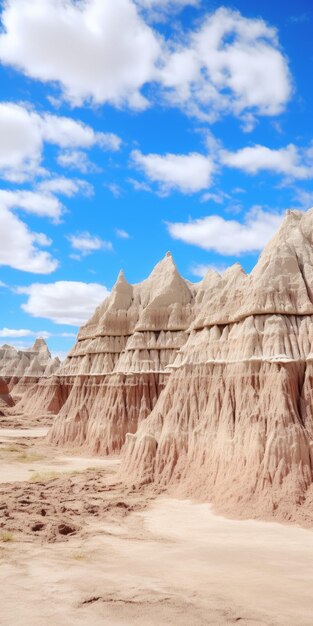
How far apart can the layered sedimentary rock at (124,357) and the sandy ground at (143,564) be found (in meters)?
17.6

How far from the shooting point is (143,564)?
1313cm

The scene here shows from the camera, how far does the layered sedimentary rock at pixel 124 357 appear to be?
41.0 m

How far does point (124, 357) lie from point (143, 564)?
31896mm

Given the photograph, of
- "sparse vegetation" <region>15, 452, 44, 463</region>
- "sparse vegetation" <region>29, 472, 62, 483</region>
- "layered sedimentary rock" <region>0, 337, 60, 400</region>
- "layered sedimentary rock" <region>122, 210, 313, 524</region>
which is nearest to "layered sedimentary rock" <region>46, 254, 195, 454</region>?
"sparse vegetation" <region>15, 452, 44, 463</region>

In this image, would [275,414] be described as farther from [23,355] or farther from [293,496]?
[23,355]

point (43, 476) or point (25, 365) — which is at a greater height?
point (25, 365)

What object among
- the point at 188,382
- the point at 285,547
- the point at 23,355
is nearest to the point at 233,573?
the point at 285,547

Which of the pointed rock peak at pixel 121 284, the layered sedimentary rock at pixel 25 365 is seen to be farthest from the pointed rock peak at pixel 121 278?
the layered sedimentary rock at pixel 25 365

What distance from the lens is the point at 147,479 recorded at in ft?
78.6

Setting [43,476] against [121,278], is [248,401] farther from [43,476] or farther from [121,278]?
[121,278]

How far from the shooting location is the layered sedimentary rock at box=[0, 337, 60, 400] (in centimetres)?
10569

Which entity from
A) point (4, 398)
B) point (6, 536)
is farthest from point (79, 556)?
point (4, 398)

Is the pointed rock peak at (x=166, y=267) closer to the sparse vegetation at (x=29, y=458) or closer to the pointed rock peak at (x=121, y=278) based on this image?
the pointed rock peak at (x=121, y=278)

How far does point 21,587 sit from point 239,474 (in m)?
10.9
